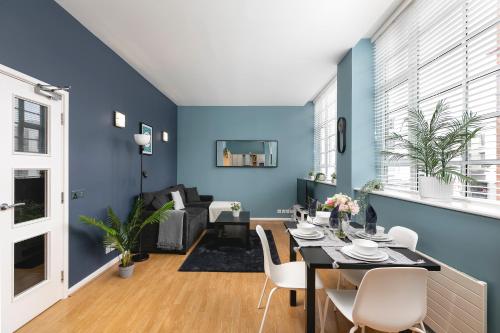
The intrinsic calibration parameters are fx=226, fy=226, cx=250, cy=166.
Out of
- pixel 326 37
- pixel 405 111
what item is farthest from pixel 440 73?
pixel 326 37

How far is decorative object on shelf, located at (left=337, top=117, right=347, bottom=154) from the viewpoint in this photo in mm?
3330

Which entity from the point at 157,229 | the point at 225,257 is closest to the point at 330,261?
the point at 225,257

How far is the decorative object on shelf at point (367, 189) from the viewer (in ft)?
9.09

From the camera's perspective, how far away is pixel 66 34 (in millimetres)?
2367

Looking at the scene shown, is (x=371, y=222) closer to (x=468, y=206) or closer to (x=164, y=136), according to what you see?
(x=468, y=206)

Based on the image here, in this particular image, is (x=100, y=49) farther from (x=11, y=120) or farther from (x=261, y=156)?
(x=261, y=156)

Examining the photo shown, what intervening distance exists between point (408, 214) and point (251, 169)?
415cm

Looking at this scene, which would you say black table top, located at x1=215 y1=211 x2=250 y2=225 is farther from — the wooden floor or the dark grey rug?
the wooden floor

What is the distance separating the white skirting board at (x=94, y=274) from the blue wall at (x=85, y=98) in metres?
0.05

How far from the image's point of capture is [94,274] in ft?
9.17

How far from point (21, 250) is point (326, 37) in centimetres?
385

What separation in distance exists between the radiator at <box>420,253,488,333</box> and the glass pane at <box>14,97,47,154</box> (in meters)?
3.47

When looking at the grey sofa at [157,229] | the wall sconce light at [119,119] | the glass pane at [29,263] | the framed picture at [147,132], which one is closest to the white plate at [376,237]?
the grey sofa at [157,229]

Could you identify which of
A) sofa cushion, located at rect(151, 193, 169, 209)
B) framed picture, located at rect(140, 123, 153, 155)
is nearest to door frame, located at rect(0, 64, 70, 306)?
sofa cushion, located at rect(151, 193, 169, 209)
